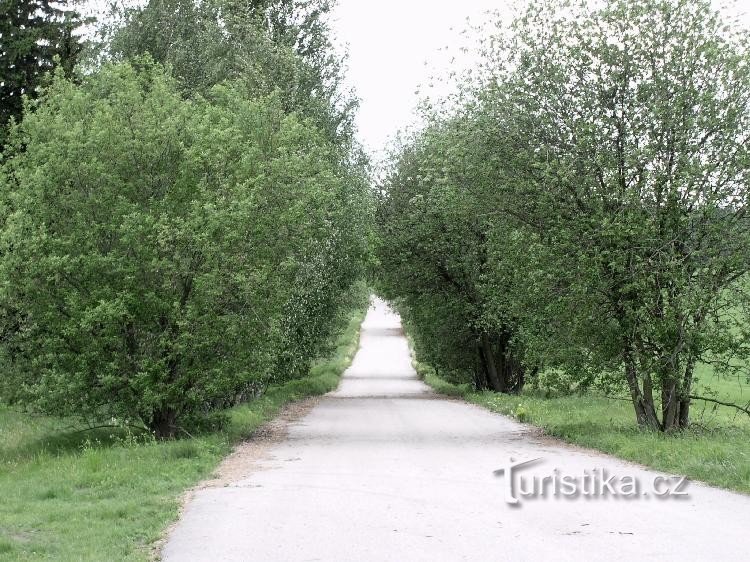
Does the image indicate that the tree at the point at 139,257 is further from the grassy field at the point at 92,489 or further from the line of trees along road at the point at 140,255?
the grassy field at the point at 92,489


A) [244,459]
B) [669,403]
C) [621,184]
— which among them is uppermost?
[621,184]

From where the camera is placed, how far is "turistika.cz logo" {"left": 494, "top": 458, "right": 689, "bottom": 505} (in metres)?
10.6

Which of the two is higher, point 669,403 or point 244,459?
point 669,403

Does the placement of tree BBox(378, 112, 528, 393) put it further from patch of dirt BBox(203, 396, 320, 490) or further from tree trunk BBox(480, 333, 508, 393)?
patch of dirt BBox(203, 396, 320, 490)

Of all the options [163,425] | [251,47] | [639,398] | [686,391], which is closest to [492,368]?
[251,47]

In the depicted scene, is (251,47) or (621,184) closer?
(621,184)

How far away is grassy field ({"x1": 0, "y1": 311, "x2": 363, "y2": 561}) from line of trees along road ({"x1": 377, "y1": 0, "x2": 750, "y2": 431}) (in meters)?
7.54

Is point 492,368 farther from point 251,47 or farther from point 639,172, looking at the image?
point 639,172

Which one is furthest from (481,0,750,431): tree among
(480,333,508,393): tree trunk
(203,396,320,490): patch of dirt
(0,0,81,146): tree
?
(480,333,508,393): tree trunk

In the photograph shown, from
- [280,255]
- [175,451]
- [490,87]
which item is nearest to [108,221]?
[280,255]

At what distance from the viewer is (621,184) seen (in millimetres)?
17562

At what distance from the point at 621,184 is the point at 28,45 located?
17.9 meters

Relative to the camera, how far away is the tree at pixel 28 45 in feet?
84.8

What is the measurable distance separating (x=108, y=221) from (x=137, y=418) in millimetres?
4203
